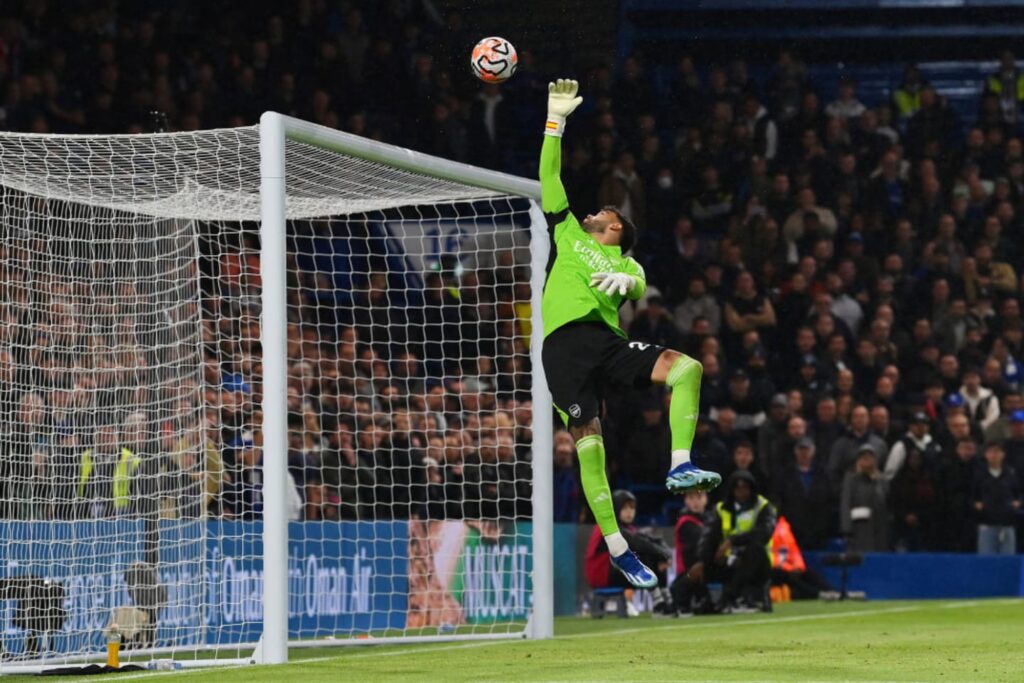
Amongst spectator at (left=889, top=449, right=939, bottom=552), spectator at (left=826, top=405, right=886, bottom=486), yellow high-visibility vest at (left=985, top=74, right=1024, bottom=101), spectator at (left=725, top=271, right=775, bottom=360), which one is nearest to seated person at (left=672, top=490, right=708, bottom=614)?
spectator at (left=826, top=405, right=886, bottom=486)

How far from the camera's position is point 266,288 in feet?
33.8

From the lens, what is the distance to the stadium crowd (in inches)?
627

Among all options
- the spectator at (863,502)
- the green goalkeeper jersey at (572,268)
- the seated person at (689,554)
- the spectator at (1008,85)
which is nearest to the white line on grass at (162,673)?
the green goalkeeper jersey at (572,268)

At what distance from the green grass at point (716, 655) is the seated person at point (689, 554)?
4.85 ft

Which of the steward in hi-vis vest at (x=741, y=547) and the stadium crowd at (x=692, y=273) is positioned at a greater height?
the stadium crowd at (x=692, y=273)

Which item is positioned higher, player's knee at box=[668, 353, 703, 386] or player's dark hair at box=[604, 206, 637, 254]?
player's dark hair at box=[604, 206, 637, 254]

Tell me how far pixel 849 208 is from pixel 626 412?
5.09m

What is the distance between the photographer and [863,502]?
18.2 meters

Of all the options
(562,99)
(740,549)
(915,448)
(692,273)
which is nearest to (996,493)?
(915,448)

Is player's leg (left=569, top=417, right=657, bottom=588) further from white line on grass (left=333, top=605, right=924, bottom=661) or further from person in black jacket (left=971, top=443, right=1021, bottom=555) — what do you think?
person in black jacket (left=971, top=443, right=1021, bottom=555)

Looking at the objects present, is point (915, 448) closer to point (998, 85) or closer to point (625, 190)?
point (625, 190)

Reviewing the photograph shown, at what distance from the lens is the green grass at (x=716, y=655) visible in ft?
28.5

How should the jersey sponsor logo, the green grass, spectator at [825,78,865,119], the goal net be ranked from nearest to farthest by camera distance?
the green grass, the jersey sponsor logo, the goal net, spectator at [825,78,865,119]

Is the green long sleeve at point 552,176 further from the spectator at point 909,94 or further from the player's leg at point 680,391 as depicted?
the spectator at point 909,94
